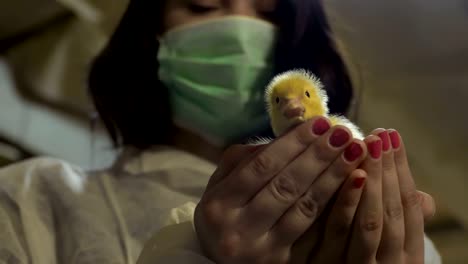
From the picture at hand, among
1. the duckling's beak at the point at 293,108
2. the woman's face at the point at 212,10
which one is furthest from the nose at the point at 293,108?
the woman's face at the point at 212,10

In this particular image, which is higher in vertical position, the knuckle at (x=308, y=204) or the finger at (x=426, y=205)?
the knuckle at (x=308, y=204)

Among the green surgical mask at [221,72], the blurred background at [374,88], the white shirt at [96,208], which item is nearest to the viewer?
the white shirt at [96,208]

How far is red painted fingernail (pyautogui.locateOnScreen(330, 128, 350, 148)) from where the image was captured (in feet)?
1.31

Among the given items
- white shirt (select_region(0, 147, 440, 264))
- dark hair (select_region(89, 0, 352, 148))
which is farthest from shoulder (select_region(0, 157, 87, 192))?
dark hair (select_region(89, 0, 352, 148))

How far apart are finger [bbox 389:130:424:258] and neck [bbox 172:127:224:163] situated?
40 cm

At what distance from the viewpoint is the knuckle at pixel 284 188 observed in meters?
0.41

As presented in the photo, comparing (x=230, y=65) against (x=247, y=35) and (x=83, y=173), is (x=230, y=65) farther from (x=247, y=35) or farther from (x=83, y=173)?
(x=83, y=173)

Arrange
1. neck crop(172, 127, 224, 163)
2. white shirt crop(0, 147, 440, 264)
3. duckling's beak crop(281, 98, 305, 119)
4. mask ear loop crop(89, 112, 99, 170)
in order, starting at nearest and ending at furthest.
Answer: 1. duckling's beak crop(281, 98, 305, 119)
2. white shirt crop(0, 147, 440, 264)
3. neck crop(172, 127, 224, 163)
4. mask ear loop crop(89, 112, 99, 170)

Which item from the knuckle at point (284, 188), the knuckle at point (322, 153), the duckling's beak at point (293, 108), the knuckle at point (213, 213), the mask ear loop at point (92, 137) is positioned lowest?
the mask ear loop at point (92, 137)

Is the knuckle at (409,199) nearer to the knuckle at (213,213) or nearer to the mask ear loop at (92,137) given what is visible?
the knuckle at (213,213)

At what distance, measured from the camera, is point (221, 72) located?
2.50 ft

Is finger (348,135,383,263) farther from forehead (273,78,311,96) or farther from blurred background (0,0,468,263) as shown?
blurred background (0,0,468,263)

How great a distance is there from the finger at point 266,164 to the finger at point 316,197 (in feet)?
0.08

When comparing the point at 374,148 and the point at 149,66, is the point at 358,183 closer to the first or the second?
the point at 374,148
